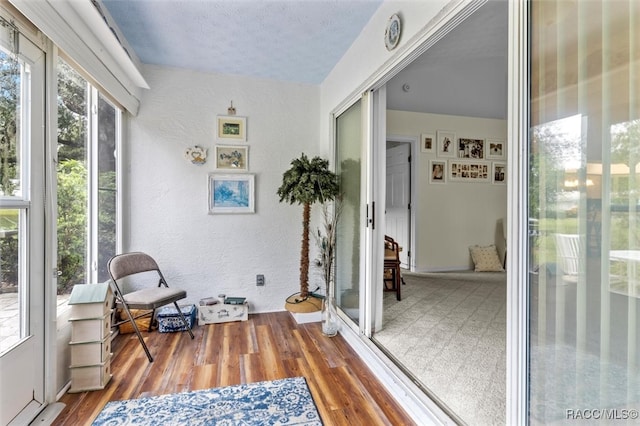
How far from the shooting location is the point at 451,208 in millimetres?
4934

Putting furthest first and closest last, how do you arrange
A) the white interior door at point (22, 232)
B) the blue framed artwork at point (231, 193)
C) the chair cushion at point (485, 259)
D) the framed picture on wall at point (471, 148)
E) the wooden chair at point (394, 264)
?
the framed picture on wall at point (471, 148), the chair cushion at point (485, 259), the wooden chair at point (394, 264), the blue framed artwork at point (231, 193), the white interior door at point (22, 232)

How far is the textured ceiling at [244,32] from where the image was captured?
2.09 meters

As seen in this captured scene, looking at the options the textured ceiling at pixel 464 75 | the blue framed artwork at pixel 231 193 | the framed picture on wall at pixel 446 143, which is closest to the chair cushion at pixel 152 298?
the blue framed artwork at pixel 231 193

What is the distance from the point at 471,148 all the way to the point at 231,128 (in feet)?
12.5

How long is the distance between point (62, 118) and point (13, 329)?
134cm

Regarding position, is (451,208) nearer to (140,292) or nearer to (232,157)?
(232,157)

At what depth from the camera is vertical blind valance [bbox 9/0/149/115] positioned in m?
1.52

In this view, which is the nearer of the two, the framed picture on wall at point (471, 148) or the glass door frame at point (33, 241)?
the glass door frame at point (33, 241)

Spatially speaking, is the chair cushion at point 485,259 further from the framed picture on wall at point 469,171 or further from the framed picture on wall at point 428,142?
the framed picture on wall at point 428,142

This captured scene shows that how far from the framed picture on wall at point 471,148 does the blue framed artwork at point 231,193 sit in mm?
3502

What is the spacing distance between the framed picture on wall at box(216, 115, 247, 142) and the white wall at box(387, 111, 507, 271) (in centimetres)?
262

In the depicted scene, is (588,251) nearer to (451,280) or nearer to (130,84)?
(130,84)

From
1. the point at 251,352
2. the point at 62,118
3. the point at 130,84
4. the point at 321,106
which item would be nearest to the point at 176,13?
the point at 130,84

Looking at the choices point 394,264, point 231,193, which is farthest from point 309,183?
point 394,264
